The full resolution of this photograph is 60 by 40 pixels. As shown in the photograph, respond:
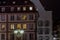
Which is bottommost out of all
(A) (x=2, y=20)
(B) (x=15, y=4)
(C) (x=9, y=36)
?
(C) (x=9, y=36)

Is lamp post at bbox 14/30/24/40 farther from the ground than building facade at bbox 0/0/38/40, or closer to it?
closer to it

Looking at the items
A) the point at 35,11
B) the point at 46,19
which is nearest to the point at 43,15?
the point at 46,19

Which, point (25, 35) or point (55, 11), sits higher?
point (55, 11)

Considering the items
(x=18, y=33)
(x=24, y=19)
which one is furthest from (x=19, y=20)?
(x=18, y=33)

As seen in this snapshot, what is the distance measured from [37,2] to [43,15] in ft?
0.94

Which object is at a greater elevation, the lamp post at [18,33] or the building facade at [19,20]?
the building facade at [19,20]

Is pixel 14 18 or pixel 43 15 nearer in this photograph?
pixel 43 15

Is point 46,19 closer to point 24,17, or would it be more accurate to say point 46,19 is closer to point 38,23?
point 38,23

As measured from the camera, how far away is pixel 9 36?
4523 mm

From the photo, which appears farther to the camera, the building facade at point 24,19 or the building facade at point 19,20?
the building facade at point 19,20

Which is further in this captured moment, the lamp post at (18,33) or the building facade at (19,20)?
the building facade at (19,20)

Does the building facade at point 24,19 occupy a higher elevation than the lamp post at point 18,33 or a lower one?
higher

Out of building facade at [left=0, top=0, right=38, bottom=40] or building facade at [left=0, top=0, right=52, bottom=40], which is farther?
building facade at [left=0, top=0, right=38, bottom=40]

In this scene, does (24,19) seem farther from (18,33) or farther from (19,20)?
(18,33)
